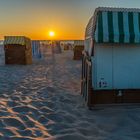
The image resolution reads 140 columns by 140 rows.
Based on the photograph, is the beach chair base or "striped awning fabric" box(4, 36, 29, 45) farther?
"striped awning fabric" box(4, 36, 29, 45)

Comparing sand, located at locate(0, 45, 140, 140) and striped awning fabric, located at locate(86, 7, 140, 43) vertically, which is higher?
striped awning fabric, located at locate(86, 7, 140, 43)

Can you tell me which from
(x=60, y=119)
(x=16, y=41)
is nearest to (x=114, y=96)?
(x=60, y=119)

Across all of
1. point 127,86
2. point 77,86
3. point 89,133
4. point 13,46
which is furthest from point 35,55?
point 89,133

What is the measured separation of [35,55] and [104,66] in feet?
76.2

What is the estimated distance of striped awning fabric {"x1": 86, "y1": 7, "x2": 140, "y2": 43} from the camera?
642 cm

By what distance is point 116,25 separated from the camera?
656 centimetres

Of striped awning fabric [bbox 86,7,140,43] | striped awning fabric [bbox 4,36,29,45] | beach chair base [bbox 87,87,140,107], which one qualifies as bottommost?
beach chair base [bbox 87,87,140,107]

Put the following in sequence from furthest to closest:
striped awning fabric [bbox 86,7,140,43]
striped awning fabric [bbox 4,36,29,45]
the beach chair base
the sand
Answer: striped awning fabric [bbox 4,36,29,45] < the beach chair base < striped awning fabric [bbox 86,7,140,43] < the sand

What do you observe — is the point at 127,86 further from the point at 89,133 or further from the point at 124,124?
the point at 89,133

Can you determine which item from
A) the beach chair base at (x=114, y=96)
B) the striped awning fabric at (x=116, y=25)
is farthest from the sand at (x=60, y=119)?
the striped awning fabric at (x=116, y=25)

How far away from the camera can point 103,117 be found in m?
5.97

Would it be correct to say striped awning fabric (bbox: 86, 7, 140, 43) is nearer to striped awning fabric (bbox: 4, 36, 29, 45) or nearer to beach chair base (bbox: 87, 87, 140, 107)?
beach chair base (bbox: 87, 87, 140, 107)

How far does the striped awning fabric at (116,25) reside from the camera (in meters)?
6.42

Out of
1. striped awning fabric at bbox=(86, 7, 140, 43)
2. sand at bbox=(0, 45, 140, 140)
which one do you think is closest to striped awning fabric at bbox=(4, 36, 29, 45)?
sand at bbox=(0, 45, 140, 140)
